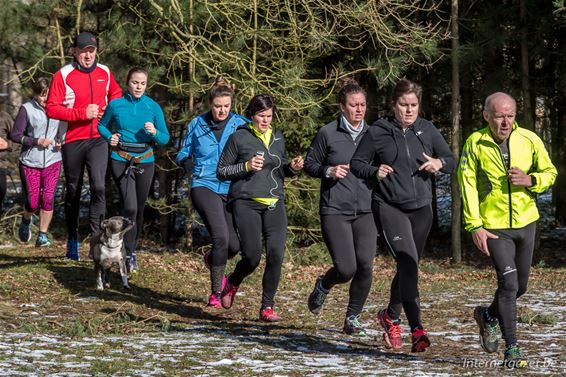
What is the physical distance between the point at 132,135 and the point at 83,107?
2.23ft

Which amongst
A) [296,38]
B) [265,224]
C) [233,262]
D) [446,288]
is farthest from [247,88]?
[265,224]

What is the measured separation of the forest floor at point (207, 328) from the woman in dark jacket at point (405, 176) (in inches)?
21.4

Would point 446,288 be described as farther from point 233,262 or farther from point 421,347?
point 421,347

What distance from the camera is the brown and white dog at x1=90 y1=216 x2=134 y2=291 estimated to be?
11.5 metres

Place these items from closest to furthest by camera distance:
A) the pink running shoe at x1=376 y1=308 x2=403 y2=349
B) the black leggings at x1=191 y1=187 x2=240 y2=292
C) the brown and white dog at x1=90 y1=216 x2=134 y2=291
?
the pink running shoe at x1=376 y1=308 x2=403 y2=349
the black leggings at x1=191 y1=187 x2=240 y2=292
the brown and white dog at x1=90 y1=216 x2=134 y2=291

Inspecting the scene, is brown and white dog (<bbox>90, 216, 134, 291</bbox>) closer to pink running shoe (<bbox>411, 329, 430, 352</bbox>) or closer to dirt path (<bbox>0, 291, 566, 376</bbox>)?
dirt path (<bbox>0, 291, 566, 376</bbox>)

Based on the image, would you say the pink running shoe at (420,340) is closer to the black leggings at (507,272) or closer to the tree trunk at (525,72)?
Answer: the black leggings at (507,272)

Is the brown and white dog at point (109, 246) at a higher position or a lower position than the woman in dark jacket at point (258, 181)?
lower

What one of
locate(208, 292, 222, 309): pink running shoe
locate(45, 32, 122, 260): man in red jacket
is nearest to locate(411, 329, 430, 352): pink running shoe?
locate(208, 292, 222, 309): pink running shoe

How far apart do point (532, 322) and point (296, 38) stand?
6504 millimetres

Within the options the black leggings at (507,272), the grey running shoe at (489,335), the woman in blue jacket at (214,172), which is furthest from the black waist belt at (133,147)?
the black leggings at (507,272)

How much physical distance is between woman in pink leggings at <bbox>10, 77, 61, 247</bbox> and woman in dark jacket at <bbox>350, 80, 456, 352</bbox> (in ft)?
19.5

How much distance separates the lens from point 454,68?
17.8 m

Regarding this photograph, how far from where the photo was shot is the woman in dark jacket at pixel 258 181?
981cm
